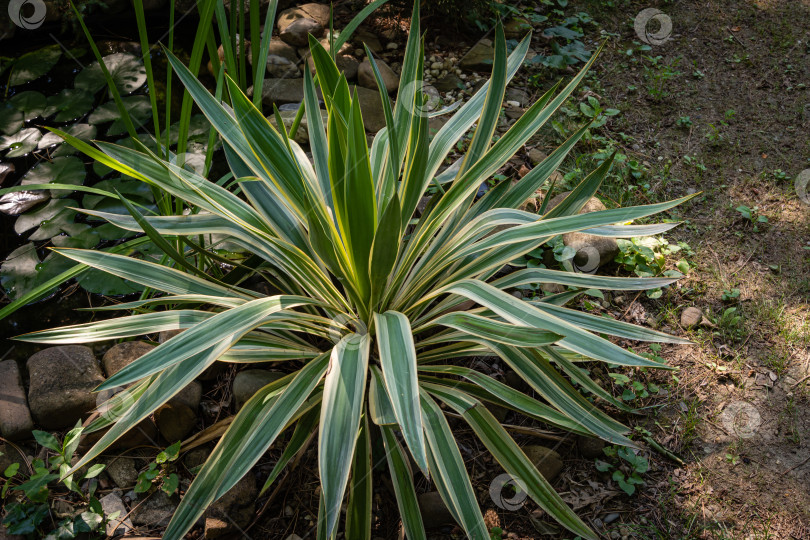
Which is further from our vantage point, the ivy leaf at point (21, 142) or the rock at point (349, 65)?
the rock at point (349, 65)

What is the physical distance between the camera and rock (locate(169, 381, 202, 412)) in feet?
4.66

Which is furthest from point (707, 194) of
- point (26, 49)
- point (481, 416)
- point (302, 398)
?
point (26, 49)

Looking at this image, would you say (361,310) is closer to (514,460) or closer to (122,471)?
(514,460)

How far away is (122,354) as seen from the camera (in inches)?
59.8

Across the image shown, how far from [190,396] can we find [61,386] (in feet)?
1.10

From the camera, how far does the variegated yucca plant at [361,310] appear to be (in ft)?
3.29

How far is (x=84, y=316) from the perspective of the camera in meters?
1.74

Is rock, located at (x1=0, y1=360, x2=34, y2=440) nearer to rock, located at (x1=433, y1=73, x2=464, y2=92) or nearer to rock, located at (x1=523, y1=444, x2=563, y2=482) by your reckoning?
rock, located at (x1=523, y1=444, x2=563, y2=482)

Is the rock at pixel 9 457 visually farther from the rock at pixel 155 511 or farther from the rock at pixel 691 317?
the rock at pixel 691 317

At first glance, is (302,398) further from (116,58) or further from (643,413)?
(116,58)

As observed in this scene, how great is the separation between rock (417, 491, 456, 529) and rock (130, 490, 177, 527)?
1.98 feet

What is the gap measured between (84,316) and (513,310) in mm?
1407

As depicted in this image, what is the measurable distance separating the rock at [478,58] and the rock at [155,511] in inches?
83.3

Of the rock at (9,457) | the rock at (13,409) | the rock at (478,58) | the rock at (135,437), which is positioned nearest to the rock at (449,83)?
the rock at (478,58)
